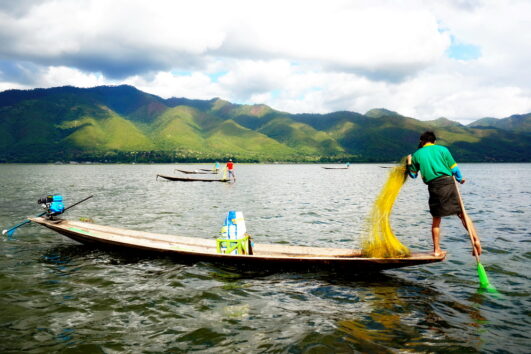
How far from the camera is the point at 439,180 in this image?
8.58m

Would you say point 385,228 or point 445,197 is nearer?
point 445,197

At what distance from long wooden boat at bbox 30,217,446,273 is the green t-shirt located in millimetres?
2113

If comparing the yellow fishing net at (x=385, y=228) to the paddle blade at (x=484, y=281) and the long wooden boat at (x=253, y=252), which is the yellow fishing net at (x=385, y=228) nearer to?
the long wooden boat at (x=253, y=252)

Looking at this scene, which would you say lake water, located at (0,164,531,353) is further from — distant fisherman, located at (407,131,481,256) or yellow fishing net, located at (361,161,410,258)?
distant fisherman, located at (407,131,481,256)

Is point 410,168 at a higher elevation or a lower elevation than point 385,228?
higher

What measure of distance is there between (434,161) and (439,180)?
51 cm

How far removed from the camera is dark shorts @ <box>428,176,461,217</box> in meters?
8.44

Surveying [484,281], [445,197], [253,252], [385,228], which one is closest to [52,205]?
[253,252]

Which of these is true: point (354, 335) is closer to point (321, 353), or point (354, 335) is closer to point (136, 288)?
point (321, 353)

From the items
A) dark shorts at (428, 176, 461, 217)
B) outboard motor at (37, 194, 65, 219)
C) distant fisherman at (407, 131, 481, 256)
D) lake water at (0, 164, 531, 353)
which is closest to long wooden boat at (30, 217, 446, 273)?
outboard motor at (37, 194, 65, 219)

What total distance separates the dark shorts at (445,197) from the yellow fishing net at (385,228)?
923 millimetres

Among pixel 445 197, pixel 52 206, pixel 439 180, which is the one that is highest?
pixel 439 180

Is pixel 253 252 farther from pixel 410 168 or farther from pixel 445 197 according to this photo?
pixel 445 197

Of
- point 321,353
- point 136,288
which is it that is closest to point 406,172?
point 321,353
